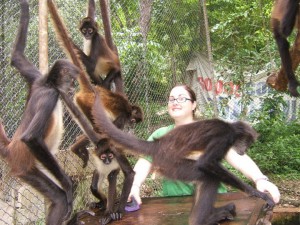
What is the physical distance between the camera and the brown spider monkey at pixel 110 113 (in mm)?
3256

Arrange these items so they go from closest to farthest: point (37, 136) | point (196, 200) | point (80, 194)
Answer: point (37, 136), point (196, 200), point (80, 194)

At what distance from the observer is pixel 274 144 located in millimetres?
9000

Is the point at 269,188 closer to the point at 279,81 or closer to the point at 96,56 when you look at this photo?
the point at 279,81

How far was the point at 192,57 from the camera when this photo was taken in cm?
857

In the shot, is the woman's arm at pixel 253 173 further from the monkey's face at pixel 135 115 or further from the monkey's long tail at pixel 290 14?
the monkey's face at pixel 135 115

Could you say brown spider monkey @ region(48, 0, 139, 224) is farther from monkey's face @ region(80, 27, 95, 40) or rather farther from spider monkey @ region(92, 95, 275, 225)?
monkey's face @ region(80, 27, 95, 40)

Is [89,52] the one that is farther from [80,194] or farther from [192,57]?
[192,57]

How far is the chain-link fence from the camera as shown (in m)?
4.07

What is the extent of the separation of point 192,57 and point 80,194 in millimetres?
4614

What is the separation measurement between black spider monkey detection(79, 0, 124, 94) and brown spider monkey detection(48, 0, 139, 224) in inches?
14.1

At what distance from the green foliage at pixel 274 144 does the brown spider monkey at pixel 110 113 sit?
4.76 meters

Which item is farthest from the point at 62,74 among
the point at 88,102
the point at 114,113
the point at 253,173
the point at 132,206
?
the point at 253,173

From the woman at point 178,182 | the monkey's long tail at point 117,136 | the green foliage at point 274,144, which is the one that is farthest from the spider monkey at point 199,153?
the green foliage at point 274,144

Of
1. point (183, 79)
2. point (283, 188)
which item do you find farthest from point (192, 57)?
point (283, 188)
